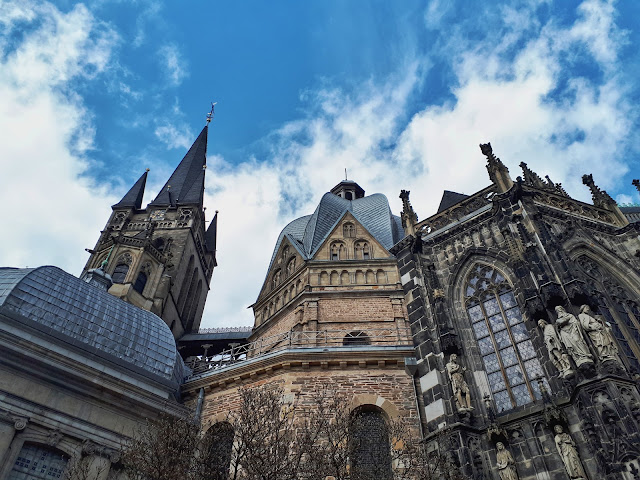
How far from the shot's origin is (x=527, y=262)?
1252 cm

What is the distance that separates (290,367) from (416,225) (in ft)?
21.8

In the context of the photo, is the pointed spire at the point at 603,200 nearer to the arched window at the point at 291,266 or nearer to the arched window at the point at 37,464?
the arched window at the point at 291,266

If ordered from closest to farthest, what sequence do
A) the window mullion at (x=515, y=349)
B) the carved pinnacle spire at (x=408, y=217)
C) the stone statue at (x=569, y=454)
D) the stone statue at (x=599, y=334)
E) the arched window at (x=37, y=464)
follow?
the stone statue at (x=569, y=454) < the stone statue at (x=599, y=334) < the window mullion at (x=515, y=349) < the arched window at (x=37, y=464) < the carved pinnacle spire at (x=408, y=217)

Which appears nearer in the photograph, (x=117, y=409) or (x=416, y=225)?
(x=117, y=409)

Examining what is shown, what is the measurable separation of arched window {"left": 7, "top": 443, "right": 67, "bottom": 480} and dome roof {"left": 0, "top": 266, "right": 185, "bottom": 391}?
2.88 m

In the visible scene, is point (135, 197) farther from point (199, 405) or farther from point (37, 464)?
point (37, 464)

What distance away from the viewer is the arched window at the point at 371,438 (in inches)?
474

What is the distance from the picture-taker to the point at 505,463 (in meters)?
10.4

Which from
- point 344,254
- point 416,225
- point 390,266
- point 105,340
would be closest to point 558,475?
point 416,225

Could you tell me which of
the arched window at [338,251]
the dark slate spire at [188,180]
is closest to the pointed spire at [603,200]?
the arched window at [338,251]

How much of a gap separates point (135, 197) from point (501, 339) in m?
40.7

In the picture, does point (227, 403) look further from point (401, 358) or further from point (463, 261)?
point (463, 261)

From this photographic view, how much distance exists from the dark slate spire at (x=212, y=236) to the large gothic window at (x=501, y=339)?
3823cm

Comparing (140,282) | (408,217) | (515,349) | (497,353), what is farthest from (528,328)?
(140,282)
